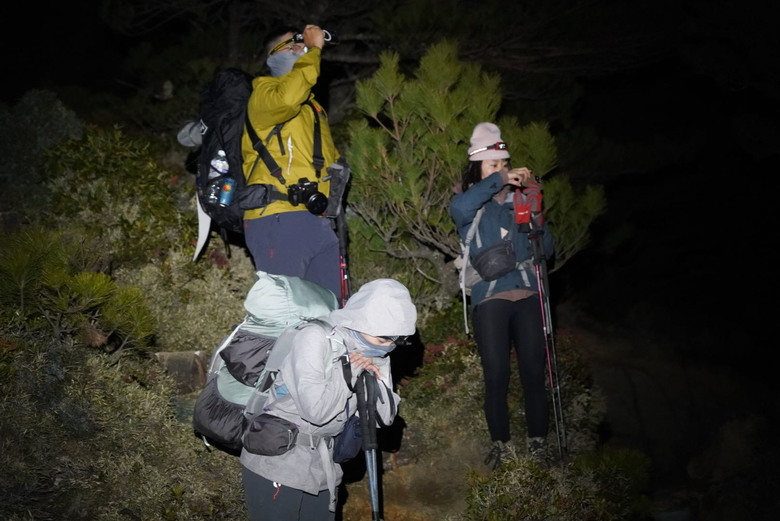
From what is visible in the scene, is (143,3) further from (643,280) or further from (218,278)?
(643,280)

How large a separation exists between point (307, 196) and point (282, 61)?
945 millimetres

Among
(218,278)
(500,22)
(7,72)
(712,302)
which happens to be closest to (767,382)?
(712,302)

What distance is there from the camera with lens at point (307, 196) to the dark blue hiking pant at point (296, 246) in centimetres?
9

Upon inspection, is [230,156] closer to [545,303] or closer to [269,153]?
[269,153]

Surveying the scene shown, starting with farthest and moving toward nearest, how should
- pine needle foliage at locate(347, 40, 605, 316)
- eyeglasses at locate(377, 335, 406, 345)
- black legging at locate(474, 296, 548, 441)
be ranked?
pine needle foliage at locate(347, 40, 605, 316) → black legging at locate(474, 296, 548, 441) → eyeglasses at locate(377, 335, 406, 345)

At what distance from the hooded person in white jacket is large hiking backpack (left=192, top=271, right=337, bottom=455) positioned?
0.14m

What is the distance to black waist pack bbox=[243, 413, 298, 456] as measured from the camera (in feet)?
9.87

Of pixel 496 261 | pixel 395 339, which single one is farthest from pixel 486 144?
pixel 395 339

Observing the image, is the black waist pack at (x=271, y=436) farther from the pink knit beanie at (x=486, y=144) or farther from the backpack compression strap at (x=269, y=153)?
the pink knit beanie at (x=486, y=144)

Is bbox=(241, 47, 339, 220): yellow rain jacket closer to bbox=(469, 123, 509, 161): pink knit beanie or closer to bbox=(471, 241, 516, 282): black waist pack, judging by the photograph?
bbox=(469, 123, 509, 161): pink knit beanie

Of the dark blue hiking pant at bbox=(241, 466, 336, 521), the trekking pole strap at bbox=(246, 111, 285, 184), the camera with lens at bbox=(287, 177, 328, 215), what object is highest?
the trekking pole strap at bbox=(246, 111, 285, 184)

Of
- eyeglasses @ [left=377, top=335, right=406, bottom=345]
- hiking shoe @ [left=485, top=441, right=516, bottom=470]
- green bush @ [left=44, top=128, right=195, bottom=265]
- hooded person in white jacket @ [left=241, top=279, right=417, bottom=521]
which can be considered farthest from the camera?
green bush @ [left=44, top=128, right=195, bottom=265]

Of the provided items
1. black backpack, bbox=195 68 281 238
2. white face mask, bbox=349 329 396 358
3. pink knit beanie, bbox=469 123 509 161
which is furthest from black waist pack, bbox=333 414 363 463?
pink knit beanie, bbox=469 123 509 161

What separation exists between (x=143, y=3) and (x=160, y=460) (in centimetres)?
545
